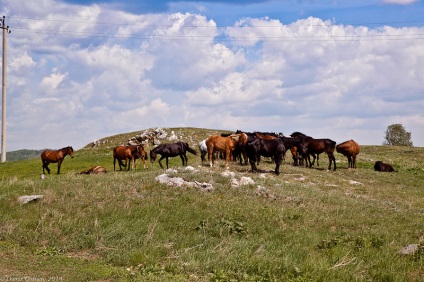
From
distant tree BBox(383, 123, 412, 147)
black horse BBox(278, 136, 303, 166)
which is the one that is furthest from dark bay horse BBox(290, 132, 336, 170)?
distant tree BBox(383, 123, 412, 147)

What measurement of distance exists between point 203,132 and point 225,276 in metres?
64.5

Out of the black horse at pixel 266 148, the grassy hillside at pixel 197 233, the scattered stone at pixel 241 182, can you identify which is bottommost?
the grassy hillside at pixel 197 233

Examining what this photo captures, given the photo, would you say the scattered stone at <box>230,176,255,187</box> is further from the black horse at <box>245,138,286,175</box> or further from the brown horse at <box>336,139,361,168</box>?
the brown horse at <box>336,139,361,168</box>

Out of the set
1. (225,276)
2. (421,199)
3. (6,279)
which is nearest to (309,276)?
(225,276)

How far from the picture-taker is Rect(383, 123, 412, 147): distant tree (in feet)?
313

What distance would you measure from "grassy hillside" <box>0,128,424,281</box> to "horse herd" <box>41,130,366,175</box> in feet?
25.1

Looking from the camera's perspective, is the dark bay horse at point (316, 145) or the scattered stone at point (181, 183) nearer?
the scattered stone at point (181, 183)

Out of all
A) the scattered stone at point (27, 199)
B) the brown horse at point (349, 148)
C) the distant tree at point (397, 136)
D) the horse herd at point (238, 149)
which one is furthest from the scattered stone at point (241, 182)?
the distant tree at point (397, 136)

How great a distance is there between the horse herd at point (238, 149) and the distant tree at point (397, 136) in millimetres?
62929

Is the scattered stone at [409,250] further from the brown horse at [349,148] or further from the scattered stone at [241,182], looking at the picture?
the brown horse at [349,148]

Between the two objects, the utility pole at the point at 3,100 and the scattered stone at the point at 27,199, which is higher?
the utility pole at the point at 3,100

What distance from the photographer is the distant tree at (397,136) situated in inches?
3757

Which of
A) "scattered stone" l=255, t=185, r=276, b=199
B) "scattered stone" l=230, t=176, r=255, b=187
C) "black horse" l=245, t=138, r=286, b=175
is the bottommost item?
"scattered stone" l=255, t=185, r=276, b=199

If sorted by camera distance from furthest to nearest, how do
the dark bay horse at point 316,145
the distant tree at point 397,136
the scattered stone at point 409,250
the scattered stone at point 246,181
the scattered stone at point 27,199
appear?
the distant tree at point 397,136 → the dark bay horse at point 316,145 → the scattered stone at point 246,181 → the scattered stone at point 27,199 → the scattered stone at point 409,250
